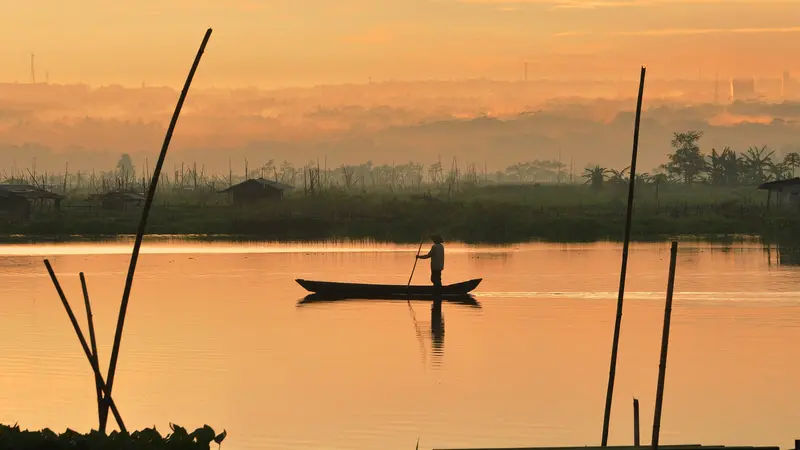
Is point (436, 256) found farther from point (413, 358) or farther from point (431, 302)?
point (413, 358)

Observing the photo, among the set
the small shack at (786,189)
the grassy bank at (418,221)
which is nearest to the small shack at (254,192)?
the grassy bank at (418,221)

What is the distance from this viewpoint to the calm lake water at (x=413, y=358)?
1761cm

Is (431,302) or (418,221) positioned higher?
(418,221)

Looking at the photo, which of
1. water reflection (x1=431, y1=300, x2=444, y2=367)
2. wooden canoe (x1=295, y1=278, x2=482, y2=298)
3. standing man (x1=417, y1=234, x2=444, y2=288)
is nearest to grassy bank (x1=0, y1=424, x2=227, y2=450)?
water reflection (x1=431, y1=300, x2=444, y2=367)

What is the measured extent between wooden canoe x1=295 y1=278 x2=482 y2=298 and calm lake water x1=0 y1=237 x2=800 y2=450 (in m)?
0.42

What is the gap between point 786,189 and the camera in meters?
72.1

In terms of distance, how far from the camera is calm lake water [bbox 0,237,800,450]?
17.6m

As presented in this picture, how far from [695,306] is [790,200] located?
4123 centimetres

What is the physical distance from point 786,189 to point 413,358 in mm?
51966

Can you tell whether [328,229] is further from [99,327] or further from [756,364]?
[756,364]

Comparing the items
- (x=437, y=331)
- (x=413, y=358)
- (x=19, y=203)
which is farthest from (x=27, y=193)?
(x=413, y=358)

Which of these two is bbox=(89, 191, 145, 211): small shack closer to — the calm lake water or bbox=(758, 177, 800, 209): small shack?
bbox=(758, 177, 800, 209): small shack

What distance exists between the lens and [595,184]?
111 meters

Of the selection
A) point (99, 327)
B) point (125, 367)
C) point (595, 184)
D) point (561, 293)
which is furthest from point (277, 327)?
point (595, 184)
